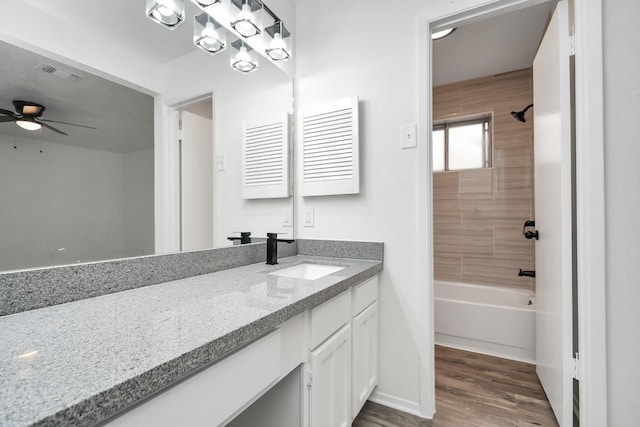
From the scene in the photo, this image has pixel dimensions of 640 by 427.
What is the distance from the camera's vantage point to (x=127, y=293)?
36.9 inches

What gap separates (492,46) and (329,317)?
246 cm

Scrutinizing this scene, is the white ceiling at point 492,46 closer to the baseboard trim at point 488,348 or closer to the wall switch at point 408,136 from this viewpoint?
the wall switch at point 408,136

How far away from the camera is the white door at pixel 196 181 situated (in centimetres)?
123

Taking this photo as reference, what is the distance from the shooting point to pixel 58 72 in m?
0.84

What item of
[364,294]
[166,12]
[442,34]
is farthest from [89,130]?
[442,34]

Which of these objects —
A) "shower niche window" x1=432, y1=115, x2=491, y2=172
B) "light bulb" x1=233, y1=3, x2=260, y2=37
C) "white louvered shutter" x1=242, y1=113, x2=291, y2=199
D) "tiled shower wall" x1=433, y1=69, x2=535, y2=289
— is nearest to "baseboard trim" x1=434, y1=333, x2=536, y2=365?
"tiled shower wall" x1=433, y1=69, x2=535, y2=289

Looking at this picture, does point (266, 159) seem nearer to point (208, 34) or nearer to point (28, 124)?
point (208, 34)

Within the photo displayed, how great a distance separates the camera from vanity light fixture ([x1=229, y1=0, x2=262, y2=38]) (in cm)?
139

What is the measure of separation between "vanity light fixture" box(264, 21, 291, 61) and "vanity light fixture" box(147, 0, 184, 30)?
57cm

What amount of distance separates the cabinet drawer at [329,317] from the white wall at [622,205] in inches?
43.8

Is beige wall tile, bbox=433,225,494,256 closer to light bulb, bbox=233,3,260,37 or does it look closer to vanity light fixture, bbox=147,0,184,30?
light bulb, bbox=233,3,260,37

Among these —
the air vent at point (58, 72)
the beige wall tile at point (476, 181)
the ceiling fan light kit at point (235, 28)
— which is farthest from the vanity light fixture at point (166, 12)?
the beige wall tile at point (476, 181)

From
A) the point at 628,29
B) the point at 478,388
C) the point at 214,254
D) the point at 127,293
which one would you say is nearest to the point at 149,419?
the point at 127,293

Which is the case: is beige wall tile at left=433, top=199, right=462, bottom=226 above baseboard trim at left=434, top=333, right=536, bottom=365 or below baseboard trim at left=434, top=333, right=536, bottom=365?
above
